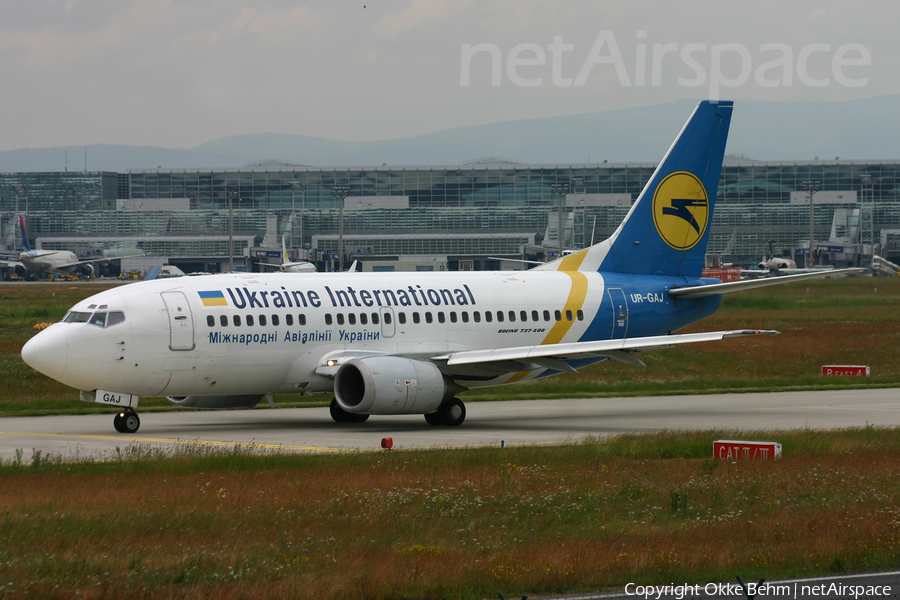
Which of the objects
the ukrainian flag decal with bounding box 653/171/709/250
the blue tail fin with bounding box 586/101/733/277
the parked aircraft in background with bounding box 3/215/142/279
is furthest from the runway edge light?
the parked aircraft in background with bounding box 3/215/142/279

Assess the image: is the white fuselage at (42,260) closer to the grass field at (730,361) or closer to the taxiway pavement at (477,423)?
the grass field at (730,361)

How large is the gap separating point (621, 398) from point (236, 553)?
28.0m

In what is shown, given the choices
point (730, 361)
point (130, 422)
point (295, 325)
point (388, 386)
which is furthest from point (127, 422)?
point (730, 361)

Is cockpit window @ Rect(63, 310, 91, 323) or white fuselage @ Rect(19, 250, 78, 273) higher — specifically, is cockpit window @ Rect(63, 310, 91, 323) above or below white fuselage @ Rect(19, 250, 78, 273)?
above

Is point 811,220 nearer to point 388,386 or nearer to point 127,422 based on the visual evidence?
point 388,386

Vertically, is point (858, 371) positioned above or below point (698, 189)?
below

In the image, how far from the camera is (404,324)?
105ft

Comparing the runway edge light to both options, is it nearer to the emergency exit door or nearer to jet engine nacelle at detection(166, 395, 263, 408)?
the emergency exit door

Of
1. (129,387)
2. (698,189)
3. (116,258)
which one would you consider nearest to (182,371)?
(129,387)

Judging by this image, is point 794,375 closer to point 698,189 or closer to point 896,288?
point 698,189

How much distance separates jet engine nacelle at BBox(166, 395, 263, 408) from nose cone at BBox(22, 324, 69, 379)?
3736mm

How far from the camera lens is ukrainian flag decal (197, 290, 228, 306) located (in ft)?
96.5

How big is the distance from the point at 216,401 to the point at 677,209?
1652 cm

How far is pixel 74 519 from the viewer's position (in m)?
15.5
